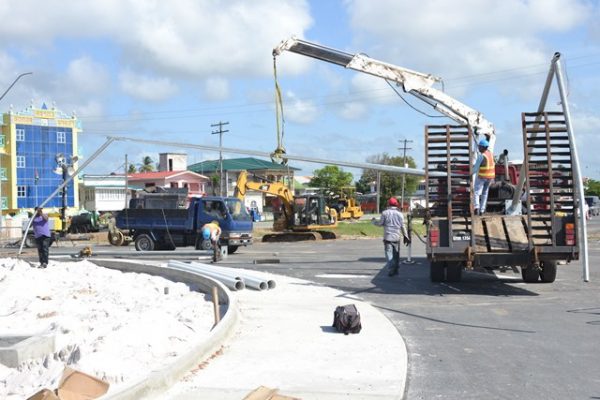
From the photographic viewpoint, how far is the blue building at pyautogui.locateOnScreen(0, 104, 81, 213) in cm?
6644

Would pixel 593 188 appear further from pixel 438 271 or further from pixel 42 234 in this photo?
pixel 42 234

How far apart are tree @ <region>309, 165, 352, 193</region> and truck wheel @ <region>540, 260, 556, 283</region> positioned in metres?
84.9

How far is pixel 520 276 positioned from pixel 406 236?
8.99 ft

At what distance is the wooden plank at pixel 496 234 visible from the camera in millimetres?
13352

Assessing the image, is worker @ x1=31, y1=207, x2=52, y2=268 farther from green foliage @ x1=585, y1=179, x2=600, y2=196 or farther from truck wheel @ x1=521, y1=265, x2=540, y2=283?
green foliage @ x1=585, y1=179, x2=600, y2=196

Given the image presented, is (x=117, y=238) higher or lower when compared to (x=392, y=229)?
lower

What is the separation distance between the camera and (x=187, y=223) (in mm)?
27594

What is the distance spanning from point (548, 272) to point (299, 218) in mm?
21949

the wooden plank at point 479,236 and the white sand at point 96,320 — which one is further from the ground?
the wooden plank at point 479,236

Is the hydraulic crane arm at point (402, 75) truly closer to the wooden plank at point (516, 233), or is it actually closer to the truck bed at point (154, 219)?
the wooden plank at point (516, 233)

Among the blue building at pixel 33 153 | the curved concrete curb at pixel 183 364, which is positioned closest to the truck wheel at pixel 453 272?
the curved concrete curb at pixel 183 364

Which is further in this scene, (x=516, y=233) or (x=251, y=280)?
(x=251, y=280)

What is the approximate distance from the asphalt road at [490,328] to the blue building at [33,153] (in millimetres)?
54973

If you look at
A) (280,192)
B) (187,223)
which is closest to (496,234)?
(187,223)
